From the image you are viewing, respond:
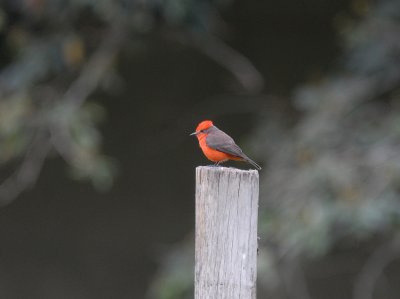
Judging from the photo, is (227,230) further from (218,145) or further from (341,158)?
(341,158)

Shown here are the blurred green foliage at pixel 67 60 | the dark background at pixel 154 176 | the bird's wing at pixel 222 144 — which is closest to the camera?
the bird's wing at pixel 222 144

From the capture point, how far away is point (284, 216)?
569cm

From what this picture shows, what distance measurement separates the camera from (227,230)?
2.83m

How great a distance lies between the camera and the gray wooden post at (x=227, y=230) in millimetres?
2818

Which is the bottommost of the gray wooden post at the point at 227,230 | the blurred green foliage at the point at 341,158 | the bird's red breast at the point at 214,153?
the gray wooden post at the point at 227,230

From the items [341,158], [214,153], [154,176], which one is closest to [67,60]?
[341,158]

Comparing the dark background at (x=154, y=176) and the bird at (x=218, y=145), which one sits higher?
the dark background at (x=154, y=176)

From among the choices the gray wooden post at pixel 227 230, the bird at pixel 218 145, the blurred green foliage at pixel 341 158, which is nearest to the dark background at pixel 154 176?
the blurred green foliage at pixel 341 158

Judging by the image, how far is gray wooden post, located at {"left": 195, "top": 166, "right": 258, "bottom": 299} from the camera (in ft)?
9.25

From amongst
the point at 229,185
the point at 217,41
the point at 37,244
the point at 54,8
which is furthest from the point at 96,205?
the point at 229,185

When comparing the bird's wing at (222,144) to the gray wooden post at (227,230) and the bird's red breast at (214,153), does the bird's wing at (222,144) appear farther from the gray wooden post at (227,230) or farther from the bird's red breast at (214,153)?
the gray wooden post at (227,230)

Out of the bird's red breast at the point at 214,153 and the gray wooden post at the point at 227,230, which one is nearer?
the gray wooden post at the point at 227,230

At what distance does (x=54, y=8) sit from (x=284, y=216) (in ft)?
5.52

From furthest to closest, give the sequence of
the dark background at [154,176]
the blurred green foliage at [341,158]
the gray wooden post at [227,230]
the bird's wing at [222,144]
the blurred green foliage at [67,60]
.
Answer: the dark background at [154,176], the blurred green foliage at [67,60], the blurred green foliage at [341,158], the bird's wing at [222,144], the gray wooden post at [227,230]
